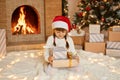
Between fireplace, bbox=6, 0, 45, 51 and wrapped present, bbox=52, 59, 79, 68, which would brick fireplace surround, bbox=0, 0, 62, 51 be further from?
wrapped present, bbox=52, 59, 79, 68

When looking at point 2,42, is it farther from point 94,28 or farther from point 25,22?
point 94,28

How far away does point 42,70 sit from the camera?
8.15ft

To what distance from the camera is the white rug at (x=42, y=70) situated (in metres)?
2.35

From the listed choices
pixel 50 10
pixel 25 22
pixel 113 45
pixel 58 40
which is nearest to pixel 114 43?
pixel 113 45

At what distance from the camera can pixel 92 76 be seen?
2.37m

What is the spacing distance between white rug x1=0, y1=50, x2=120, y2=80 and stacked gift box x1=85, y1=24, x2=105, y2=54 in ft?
1.02

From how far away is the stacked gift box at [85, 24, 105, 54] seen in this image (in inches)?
141

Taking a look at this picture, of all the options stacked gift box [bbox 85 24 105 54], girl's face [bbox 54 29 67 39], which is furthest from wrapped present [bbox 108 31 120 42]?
girl's face [bbox 54 29 67 39]

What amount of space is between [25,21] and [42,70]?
6.30 feet

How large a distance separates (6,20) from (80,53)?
147cm

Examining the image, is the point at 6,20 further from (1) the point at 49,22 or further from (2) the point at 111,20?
(2) the point at 111,20

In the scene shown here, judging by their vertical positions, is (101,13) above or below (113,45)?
above

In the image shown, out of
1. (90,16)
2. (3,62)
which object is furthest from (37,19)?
(3,62)

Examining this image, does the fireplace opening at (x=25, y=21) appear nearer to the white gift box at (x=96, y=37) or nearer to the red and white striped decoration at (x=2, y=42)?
the red and white striped decoration at (x=2, y=42)
